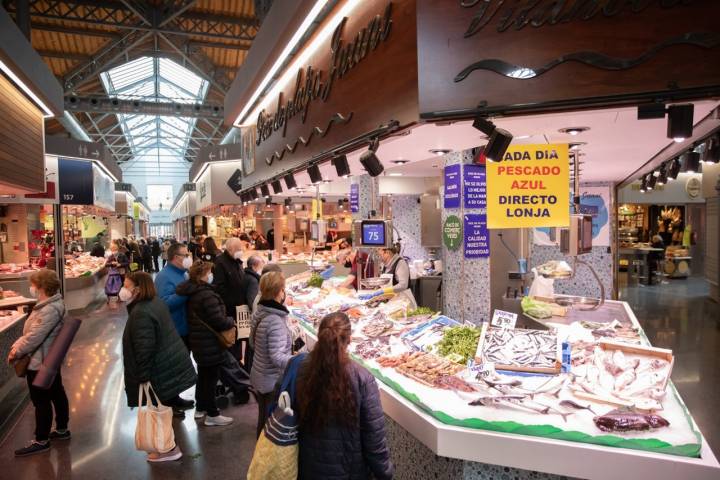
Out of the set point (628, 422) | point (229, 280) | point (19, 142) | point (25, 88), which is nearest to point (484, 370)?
point (628, 422)

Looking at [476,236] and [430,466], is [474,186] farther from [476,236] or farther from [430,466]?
[430,466]

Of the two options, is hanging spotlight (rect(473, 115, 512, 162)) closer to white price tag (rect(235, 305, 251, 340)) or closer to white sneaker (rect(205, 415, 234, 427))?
white sneaker (rect(205, 415, 234, 427))

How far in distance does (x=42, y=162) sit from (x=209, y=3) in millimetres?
8885

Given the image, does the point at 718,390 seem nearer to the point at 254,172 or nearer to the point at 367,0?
the point at 367,0

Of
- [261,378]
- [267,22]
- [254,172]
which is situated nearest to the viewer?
[261,378]

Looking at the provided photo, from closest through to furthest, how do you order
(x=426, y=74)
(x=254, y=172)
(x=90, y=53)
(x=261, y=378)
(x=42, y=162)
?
(x=426, y=74) → (x=261, y=378) → (x=42, y=162) → (x=254, y=172) → (x=90, y=53)

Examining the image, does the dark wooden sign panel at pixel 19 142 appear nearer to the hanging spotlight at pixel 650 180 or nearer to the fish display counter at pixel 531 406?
the fish display counter at pixel 531 406

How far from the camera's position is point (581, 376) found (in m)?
3.21

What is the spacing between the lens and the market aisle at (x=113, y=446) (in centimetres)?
427

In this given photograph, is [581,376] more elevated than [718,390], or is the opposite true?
[581,376]

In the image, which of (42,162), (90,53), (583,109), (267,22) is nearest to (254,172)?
(42,162)

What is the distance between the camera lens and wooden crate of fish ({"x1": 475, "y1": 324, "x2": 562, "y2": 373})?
3.31 meters

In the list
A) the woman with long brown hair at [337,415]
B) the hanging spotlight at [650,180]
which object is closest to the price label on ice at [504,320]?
the woman with long brown hair at [337,415]

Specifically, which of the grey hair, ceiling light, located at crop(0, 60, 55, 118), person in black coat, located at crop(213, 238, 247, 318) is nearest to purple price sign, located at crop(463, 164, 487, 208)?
the grey hair
